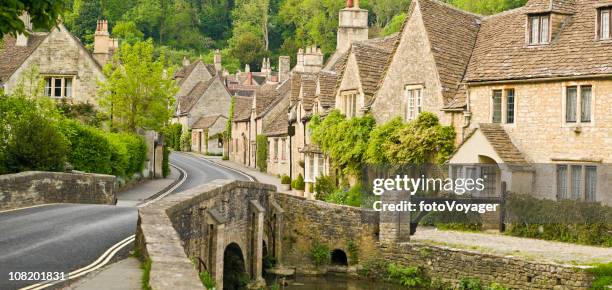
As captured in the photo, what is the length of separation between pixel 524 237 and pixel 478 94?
6.43 metres

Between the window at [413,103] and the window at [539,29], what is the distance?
5.59 meters

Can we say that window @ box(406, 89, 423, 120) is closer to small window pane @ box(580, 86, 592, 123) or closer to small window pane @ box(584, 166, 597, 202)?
small window pane @ box(580, 86, 592, 123)

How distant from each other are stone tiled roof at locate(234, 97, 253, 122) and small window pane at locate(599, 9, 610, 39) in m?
47.2

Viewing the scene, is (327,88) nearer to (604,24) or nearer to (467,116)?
(467,116)

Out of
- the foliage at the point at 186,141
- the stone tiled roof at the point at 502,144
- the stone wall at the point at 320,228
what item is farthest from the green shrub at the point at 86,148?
the foliage at the point at 186,141

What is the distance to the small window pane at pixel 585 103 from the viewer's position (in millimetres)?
33656

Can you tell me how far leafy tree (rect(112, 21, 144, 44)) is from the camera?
152m

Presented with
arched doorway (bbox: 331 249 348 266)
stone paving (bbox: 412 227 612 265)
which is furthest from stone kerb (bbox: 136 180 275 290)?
arched doorway (bbox: 331 249 348 266)

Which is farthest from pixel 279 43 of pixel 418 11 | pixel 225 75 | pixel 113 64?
pixel 418 11

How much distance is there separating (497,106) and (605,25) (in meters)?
5.10

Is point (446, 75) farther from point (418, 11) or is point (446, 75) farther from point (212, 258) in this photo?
point (212, 258)

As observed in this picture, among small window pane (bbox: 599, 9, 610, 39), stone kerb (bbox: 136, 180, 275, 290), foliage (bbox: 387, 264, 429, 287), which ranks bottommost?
foliage (bbox: 387, 264, 429, 287)

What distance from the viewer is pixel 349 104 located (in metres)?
46.0

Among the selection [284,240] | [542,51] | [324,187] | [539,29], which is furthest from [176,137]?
[542,51]
